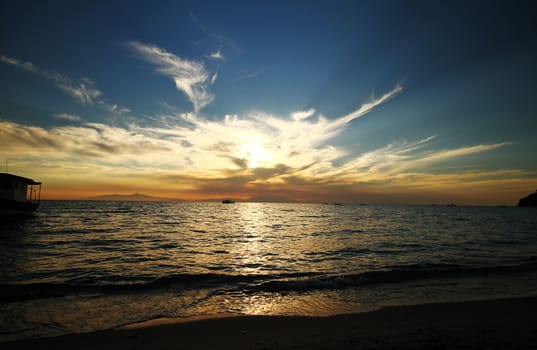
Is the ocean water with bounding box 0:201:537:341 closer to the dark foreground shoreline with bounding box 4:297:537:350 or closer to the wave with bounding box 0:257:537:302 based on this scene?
the wave with bounding box 0:257:537:302

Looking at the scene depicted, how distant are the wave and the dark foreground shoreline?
3797 millimetres

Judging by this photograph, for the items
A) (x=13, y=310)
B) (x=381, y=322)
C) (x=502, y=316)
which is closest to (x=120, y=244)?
(x=13, y=310)

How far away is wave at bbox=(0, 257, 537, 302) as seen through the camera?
11.5m

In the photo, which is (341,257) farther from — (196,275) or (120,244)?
(120,244)

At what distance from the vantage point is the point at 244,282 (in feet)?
43.8

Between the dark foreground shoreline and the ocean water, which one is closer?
the dark foreground shoreline

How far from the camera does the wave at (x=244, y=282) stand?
11.5 m

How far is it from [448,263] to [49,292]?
73.9ft

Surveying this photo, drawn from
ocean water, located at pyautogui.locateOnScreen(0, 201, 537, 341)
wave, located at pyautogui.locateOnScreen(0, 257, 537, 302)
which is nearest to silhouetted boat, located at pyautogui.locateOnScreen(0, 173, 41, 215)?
ocean water, located at pyautogui.locateOnScreen(0, 201, 537, 341)

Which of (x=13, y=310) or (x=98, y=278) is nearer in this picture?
(x=13, y=310)

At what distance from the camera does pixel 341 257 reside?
19.3 meters

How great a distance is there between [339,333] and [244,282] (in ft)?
23.0

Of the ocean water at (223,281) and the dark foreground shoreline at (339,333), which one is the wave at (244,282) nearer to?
the ocean water at (223,281)

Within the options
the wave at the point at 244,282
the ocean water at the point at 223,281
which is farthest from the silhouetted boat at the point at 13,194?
the wave at the point at 244,282
